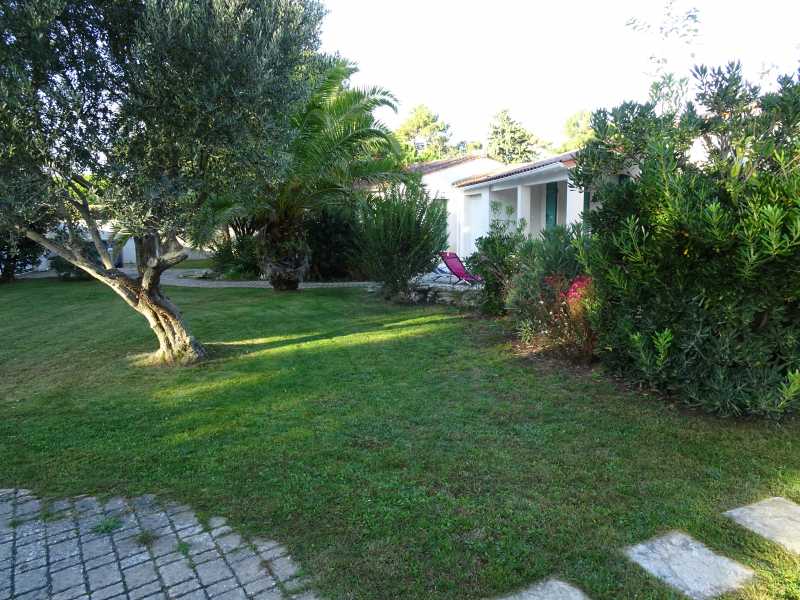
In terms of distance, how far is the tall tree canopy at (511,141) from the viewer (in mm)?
51031

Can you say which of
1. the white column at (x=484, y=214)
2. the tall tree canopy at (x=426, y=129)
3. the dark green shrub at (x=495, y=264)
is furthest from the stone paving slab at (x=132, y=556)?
the tall tree canopy at (x=426, y=129)

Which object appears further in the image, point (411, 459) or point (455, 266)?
point (455, 266)

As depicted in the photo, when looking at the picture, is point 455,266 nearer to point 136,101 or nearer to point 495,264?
point 495,264

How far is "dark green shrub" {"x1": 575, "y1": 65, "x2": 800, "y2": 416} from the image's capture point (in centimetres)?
388

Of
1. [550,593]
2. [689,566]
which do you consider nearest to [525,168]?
[689,566]

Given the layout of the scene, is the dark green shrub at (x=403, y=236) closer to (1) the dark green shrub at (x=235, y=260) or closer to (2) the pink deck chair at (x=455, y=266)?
(2) the pink deck chair at (x=455, y=266)

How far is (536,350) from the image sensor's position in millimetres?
7590

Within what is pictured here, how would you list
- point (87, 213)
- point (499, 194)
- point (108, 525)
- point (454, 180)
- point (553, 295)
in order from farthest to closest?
point (454, 180) < point (499, 194) < point (553, 295) < point (87, 213) < point (108, 525)

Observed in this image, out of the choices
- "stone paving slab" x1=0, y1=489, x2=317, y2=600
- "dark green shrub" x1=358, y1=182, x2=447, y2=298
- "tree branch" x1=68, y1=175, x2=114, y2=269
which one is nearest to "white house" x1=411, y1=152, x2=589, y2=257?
"dark green shrub" x1=358, y1=182, x2=447, y2=298

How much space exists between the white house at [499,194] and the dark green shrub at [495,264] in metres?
2.96

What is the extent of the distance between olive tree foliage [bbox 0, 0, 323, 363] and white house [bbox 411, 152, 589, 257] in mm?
8388

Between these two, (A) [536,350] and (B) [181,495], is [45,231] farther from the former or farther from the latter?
(A) [536,350]

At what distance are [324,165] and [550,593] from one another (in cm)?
→ 1200

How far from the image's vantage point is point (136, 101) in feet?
18.0
